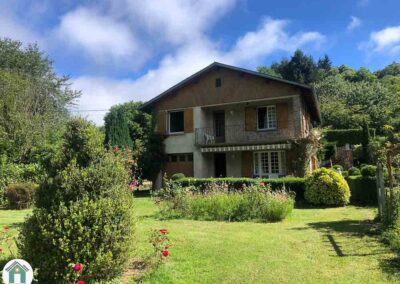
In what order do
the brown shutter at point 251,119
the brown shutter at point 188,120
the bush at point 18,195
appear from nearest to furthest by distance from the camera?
the bush at point 18,195, the brown shutter at point 251,119, the brown shutter at point 188,120

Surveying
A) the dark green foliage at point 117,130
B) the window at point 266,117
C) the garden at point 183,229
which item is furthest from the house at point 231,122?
the garden at point 183,229

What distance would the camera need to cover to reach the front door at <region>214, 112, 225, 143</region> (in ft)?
93.6

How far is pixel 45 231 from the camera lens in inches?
210

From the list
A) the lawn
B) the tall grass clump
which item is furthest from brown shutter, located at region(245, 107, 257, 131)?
the lawn

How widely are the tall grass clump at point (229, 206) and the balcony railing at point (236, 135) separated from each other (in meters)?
11.8

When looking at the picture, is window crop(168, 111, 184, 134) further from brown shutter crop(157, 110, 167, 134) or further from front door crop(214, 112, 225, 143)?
front door crop(214, 112, 225, 143)

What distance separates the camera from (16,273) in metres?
3.70

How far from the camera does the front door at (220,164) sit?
92.9 feet

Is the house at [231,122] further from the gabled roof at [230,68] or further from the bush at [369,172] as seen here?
the bush at [369,172]

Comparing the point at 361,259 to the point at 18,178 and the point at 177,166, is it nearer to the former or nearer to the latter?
the point at 18,178

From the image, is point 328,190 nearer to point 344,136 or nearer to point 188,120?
point 188,120

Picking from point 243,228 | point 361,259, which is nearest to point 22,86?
point 243,228

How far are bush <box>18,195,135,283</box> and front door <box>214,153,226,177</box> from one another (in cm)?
2272

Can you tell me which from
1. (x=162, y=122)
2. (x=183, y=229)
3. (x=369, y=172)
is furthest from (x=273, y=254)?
(x=162, y=122)
